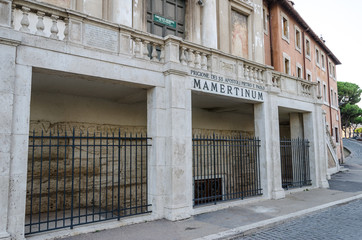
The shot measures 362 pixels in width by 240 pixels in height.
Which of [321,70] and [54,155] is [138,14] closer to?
[54,155]

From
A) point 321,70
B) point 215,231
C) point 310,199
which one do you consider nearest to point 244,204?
point 310,199

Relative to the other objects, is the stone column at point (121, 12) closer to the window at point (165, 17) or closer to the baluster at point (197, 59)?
the window at point (165, 17)

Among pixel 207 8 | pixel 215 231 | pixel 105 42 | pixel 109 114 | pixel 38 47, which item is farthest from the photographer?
pixel 207 8

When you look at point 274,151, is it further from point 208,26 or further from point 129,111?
point 208,26

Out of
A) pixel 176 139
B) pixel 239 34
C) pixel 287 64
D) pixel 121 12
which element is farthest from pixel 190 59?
pixel 287 64

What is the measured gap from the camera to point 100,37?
628 cm

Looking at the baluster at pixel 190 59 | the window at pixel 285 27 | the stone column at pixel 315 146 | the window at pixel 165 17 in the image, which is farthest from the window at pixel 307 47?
the baluster at pixel 190 59

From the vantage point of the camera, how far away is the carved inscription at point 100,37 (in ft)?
20.0

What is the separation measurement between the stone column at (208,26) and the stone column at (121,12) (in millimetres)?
3725

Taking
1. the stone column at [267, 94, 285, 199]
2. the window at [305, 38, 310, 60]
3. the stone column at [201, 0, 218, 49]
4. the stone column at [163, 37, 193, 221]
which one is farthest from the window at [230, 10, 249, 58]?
the window at [305, 38, 310, 60]

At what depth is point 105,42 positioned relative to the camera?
6348 mm

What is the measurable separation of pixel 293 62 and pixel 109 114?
648 inches

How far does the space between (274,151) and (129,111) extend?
525cm

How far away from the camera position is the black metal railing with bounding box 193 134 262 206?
809 centimetres
